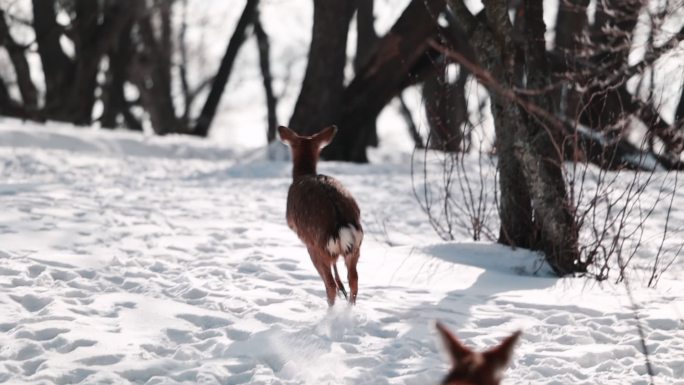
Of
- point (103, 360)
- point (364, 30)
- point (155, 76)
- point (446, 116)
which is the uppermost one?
point (364, 30)

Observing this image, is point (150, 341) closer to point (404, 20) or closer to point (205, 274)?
point (205, 274)

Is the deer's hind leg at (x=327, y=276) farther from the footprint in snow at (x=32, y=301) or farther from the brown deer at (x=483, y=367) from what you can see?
the brown deer at (x=483, y=367)

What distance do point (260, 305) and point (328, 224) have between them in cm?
84

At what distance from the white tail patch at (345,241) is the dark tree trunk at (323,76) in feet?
32.6

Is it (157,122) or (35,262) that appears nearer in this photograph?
(35,262)

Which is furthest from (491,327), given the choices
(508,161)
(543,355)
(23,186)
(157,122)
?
(157,122)

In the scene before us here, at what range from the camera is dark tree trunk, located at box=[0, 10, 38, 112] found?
62.4 feet

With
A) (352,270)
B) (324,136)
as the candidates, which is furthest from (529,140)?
(352,270)

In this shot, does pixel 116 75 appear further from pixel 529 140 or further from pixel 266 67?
pixel 529 140

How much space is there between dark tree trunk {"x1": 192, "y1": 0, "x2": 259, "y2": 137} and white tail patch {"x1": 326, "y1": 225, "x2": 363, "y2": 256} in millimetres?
15668

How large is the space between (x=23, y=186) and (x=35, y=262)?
3841mm

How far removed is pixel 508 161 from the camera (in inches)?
307

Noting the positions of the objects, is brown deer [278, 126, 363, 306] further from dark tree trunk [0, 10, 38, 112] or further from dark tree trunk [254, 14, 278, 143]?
dark tree trunk [254, 14, 278, 143]

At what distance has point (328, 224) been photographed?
554cm
